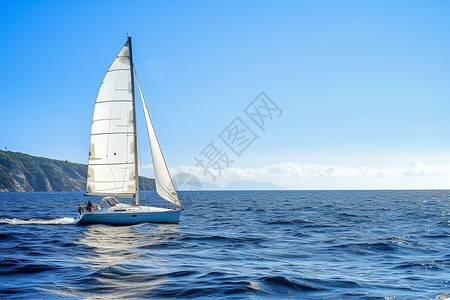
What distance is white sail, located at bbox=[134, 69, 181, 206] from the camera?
106 feet

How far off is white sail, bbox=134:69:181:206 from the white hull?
81.3 inches

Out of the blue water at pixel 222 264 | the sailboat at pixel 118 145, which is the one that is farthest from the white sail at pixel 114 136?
the blue water at pixel 222 264

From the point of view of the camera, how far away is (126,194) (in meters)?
33.0

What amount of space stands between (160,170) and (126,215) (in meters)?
4.86

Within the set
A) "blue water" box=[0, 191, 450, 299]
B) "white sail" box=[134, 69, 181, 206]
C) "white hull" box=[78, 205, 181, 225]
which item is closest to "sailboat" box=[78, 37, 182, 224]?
"white sail" box=[134, 69, 181, 206]

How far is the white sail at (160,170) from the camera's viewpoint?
1277 inches

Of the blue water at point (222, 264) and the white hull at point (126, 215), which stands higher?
the white hull at point (126, 215)

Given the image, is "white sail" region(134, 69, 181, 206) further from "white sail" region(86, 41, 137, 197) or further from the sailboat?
"white sail" region(86, 41, 137, 197)

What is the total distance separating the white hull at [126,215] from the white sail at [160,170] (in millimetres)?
2066

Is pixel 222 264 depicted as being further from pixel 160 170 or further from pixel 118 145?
pixel 118 145

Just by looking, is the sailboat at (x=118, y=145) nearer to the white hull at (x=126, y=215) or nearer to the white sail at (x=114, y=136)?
the white sail at (x=114, y=136)

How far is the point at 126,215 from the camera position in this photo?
29.8 m

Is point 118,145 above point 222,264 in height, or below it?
above

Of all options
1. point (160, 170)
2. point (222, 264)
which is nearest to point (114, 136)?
point (160, 170)
